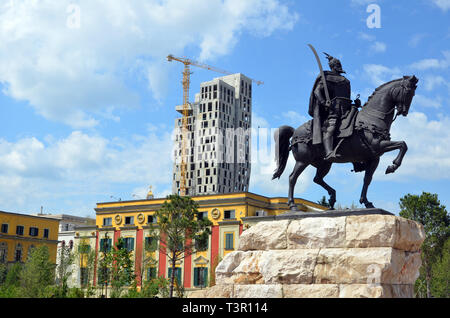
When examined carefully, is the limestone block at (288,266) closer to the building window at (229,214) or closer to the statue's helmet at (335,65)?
the statue's helmet at (335,65)

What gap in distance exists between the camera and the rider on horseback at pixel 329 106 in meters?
13.3

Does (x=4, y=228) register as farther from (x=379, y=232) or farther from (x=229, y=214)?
(x=379, y=232)

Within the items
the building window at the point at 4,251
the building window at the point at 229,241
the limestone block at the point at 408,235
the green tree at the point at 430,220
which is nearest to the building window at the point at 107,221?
the building window at the point at 4,251

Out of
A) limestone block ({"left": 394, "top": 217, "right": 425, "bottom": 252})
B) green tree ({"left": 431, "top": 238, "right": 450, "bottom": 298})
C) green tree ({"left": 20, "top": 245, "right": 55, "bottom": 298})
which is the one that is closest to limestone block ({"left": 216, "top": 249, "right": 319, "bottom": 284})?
limestone block ({"left": 394, "top": 217, "right": 425, "bottom": 252})

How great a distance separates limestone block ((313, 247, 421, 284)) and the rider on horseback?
2741 millimetres

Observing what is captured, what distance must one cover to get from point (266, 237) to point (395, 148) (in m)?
3.61

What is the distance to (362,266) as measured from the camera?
11.1 meters

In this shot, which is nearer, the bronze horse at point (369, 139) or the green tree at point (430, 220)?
the bronze horse at point (369, 139)

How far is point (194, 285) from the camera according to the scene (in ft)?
204

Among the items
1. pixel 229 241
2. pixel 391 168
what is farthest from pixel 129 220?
pixel 391 168

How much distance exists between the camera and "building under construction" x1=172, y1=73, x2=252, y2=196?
14050 centimetres

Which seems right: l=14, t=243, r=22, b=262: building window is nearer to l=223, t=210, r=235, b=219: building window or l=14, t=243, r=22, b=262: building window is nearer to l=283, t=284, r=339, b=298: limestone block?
l=223, t=210, r=235, b=219: building window

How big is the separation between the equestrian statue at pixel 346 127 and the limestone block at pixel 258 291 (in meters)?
2.48
